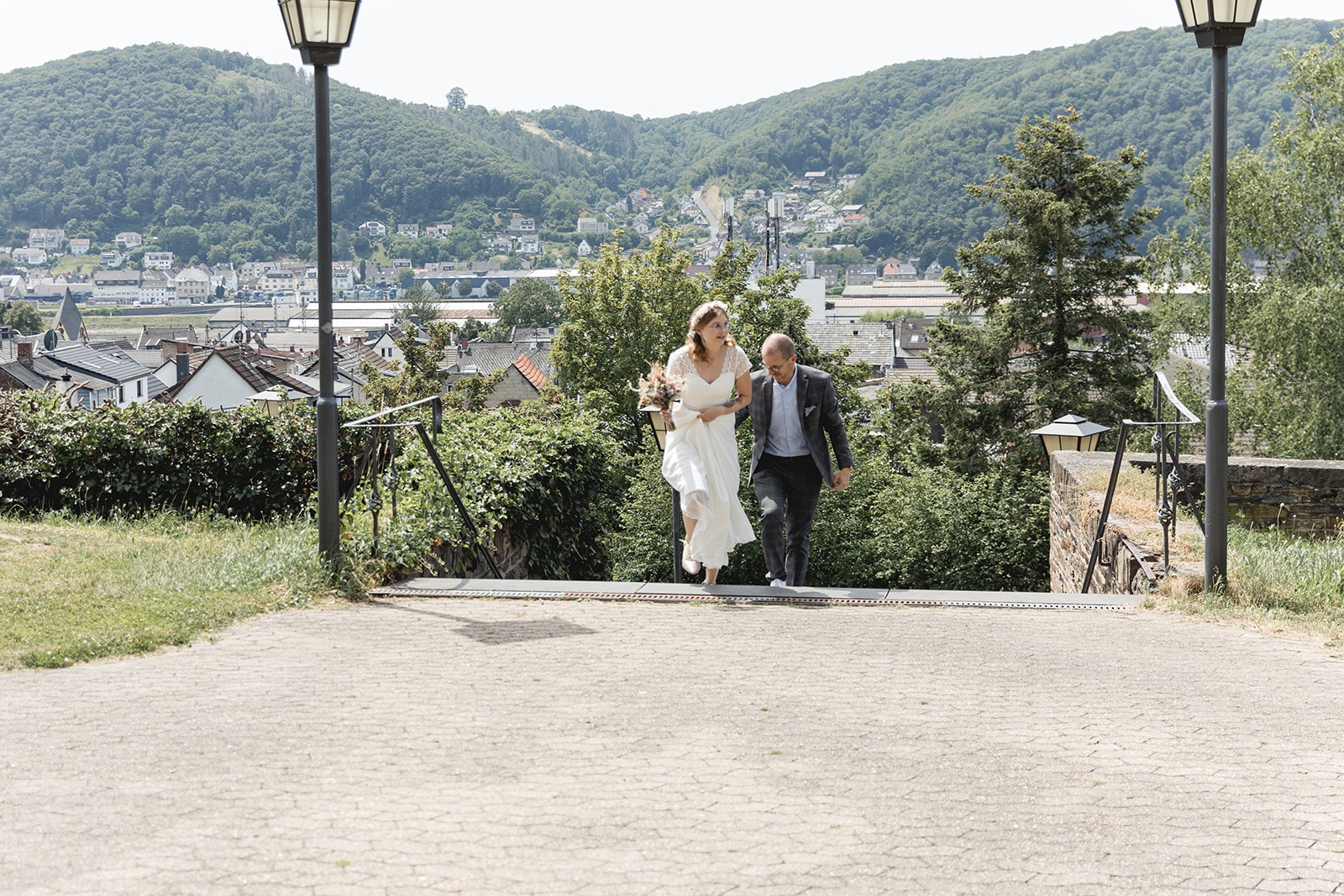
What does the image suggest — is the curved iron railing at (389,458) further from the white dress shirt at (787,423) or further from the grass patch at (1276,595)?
the grass patch at (1276,595)

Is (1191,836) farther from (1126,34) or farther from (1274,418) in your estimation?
(1126,34)

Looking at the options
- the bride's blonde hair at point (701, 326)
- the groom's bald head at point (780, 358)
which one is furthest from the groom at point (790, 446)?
the bride's blonde hair at point (701, 326)

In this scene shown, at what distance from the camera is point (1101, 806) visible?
3906mm

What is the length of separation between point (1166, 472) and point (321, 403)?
5.08 metres

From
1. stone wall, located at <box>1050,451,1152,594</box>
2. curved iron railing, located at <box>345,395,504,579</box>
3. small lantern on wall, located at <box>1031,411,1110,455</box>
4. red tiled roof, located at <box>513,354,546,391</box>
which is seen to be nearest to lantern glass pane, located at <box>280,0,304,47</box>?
curved iron railing, located at <box>345,395,504,579</box>

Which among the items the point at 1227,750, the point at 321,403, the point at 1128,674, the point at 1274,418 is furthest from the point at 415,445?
the point at 1274,418

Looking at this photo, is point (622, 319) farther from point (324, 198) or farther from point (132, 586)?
point (132, 586)

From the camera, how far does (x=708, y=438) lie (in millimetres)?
7660

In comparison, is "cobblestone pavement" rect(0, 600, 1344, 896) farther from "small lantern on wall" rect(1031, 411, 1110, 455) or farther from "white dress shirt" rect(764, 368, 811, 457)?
"small lantern on wall" rect(1031, 411, 1110, 455)

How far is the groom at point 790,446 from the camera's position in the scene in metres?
7.66

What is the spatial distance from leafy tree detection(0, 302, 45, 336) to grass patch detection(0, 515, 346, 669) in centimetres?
12508

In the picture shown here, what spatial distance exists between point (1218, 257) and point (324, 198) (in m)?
4.80

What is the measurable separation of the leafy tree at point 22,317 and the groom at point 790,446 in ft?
420

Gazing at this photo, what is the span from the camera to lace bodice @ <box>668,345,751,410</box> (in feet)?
24.9
